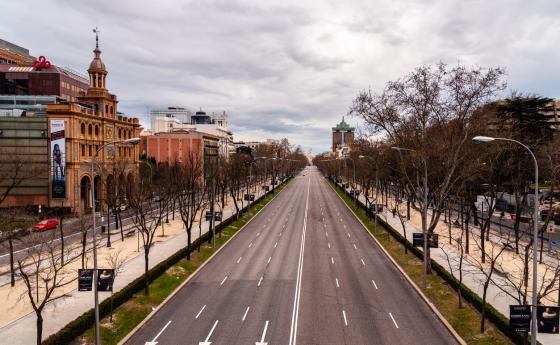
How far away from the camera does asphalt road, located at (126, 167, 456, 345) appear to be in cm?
2175

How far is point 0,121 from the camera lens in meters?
62.4

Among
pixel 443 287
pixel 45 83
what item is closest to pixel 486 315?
pixel 443 287

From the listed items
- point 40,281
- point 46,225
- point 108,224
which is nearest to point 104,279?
point 40,281

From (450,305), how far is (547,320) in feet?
33.0

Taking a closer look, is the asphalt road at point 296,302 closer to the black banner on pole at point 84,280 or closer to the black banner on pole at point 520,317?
the black banner on pole at point 84,280

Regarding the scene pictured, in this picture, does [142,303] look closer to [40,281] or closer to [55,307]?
[55,307]

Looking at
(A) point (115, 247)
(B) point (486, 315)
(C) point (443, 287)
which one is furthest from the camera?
(A) point (115, 247)

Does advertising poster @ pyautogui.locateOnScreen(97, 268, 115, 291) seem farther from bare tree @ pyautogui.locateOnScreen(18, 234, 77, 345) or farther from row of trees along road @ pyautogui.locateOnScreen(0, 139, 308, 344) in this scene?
row of trees along road @ pyautogui.locateOnScreen(0, 139, 308, 344)

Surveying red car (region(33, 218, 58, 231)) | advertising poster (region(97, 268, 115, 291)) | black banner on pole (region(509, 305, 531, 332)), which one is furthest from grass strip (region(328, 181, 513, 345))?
red car (region(33, 218, 58, 231))

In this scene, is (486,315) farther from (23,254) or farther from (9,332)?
(23,254)

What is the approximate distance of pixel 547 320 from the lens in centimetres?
1647

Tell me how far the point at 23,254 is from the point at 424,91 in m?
39.8

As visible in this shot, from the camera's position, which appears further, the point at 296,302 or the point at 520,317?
the point at 296,302

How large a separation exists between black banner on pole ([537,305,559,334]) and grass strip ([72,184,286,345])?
20.1 meters
